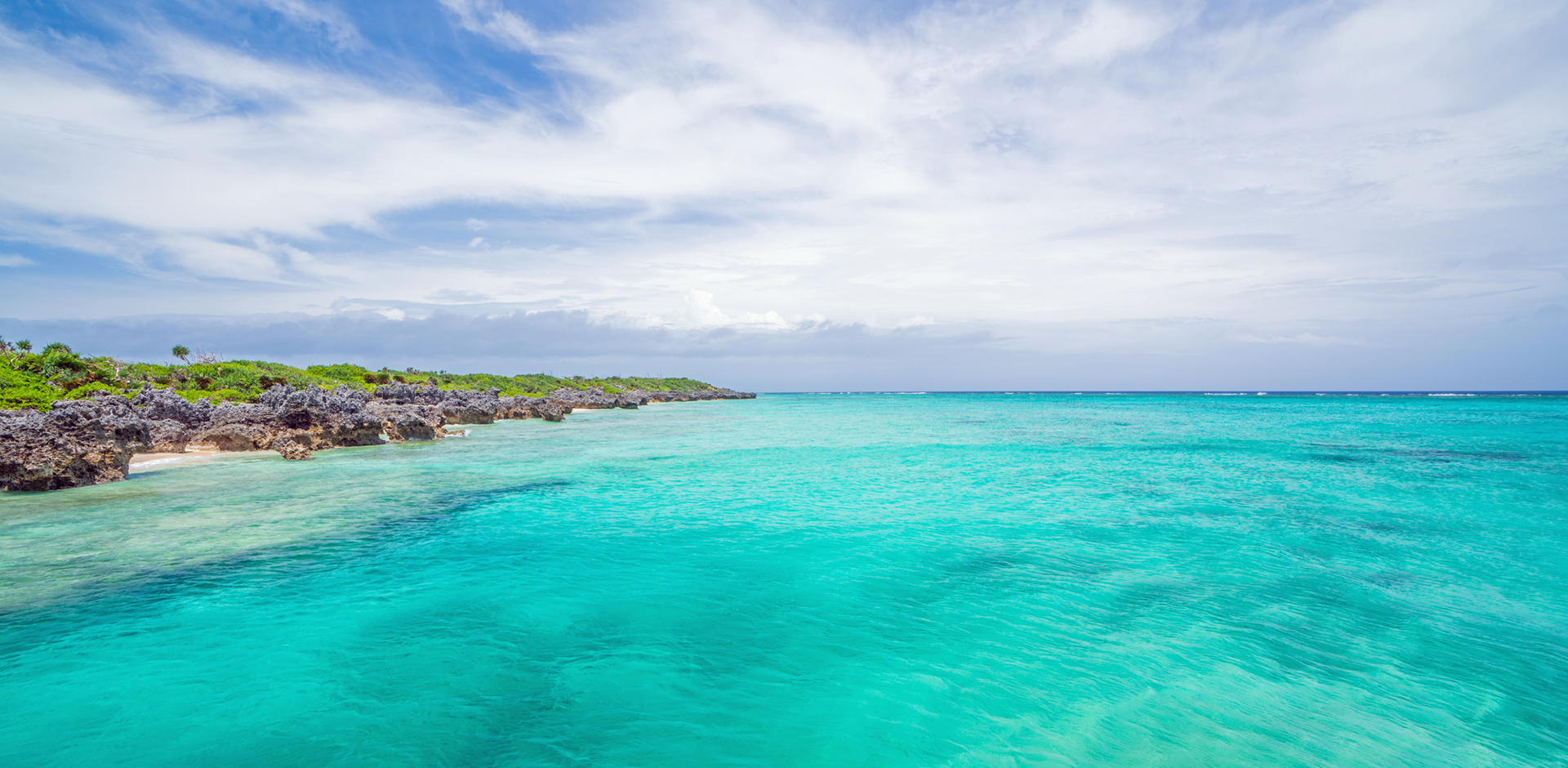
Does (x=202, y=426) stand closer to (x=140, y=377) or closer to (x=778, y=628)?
(x=140, y=377)

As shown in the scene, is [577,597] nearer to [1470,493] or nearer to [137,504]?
[137,504]

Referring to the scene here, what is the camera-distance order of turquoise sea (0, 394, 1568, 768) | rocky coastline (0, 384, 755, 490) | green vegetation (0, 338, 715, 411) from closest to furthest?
turquoise sea (0, 394, 1568, 768), rocky coastline (0, 384, 755, 490), green vegetation (0, 338, 715, 411)

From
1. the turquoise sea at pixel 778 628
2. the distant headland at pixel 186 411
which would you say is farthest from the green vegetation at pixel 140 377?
the turquoise sea at pixel 778 628

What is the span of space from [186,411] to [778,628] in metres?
38.5

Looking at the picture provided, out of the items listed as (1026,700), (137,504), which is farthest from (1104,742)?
(137,504)

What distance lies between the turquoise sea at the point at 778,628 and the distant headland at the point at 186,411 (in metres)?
2.02

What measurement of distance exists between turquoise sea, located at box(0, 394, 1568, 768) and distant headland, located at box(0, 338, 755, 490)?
2018mm

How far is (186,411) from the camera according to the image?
3159cm

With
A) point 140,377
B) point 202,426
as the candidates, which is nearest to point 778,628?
point 202,426

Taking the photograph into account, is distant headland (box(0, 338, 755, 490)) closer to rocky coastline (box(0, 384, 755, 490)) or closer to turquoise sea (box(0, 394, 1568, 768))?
rocky coastline (box(0, 384, 755, 490))

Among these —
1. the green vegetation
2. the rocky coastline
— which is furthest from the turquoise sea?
the green vegetation

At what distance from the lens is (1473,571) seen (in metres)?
12.2

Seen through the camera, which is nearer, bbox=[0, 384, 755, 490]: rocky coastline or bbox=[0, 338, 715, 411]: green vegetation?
bbox=[0, 384, 755, 490]: rocky coastline

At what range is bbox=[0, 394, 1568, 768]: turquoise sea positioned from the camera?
6.39 m
